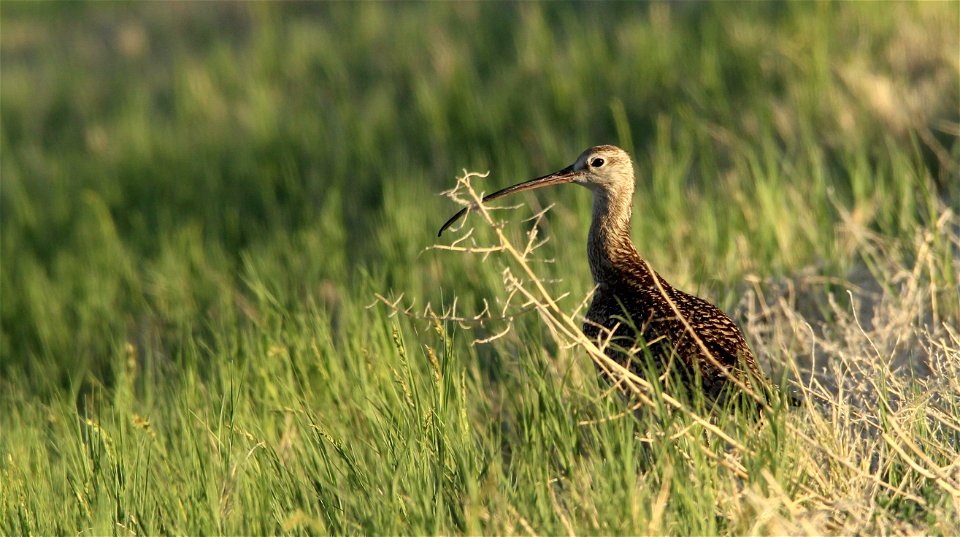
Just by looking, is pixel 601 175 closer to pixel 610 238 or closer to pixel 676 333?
pixel 610 238

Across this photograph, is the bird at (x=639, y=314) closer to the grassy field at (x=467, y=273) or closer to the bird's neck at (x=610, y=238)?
the bird's neck at (x=610, y=238)

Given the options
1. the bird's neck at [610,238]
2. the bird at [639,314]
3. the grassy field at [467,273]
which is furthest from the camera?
the bird's neck at [610,238]

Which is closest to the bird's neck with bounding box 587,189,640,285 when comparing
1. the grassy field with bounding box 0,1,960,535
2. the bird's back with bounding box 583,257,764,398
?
the bird's back with bounding box 583,257,764,398

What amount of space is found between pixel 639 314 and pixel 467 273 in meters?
1.64

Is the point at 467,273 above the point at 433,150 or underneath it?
underneath

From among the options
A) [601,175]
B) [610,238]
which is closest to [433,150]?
[601,175]

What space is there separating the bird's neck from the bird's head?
2 centimetres

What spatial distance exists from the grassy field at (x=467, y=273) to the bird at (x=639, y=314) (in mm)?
153

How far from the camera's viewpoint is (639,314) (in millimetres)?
3949

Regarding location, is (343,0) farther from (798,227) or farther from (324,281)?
(798,227)

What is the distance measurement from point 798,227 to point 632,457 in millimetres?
2759

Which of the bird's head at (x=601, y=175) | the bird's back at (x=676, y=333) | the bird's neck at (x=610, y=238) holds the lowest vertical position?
the bird's back at (x=676, y=333)

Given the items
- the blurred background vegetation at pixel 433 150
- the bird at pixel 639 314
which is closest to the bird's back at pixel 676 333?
the bird at pixel 639 314

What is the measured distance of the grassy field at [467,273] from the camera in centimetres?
321
